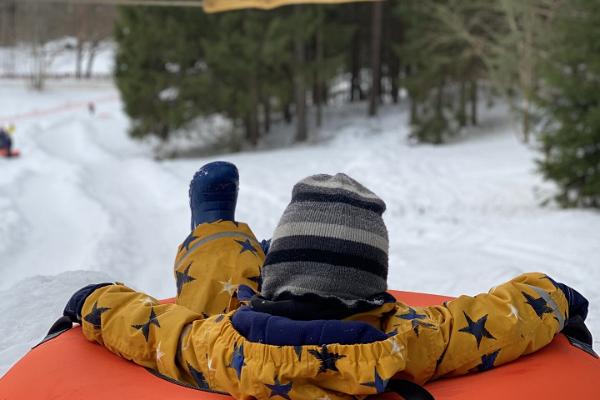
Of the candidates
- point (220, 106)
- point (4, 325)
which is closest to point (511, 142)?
point (220, 106)

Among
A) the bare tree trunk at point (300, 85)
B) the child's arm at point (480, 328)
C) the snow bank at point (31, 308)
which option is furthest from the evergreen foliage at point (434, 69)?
the child's arm at point (480, 328)

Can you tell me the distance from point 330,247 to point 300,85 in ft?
60.5

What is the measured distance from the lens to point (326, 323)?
5.34 feet

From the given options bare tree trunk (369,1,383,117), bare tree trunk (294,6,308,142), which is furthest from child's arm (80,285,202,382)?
bare tree trunk (369,1,383,117)

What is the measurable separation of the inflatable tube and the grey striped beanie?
1.07ft

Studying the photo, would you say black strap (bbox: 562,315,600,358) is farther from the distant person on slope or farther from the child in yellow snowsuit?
the distant person on slope

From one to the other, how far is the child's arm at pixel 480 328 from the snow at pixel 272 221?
5.47ft

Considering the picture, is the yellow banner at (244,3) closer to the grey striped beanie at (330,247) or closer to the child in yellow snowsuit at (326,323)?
the child in yellow snowsuit at (326,323)

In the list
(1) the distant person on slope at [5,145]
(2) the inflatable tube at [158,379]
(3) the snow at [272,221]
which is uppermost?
(2) the inflatable tube at [158,379]

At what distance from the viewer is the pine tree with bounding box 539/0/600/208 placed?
7.96 m

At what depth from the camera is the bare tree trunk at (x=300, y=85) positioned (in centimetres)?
1921

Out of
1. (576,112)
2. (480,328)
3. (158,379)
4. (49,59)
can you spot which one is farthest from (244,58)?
(49,59)

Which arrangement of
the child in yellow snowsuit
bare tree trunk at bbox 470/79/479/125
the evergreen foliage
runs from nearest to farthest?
the child in yellow snowsuit < the evergreen foliage < bare tree trunk at bbox 470/79/479/125

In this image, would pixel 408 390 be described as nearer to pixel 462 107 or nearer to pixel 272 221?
pixel 272 221
